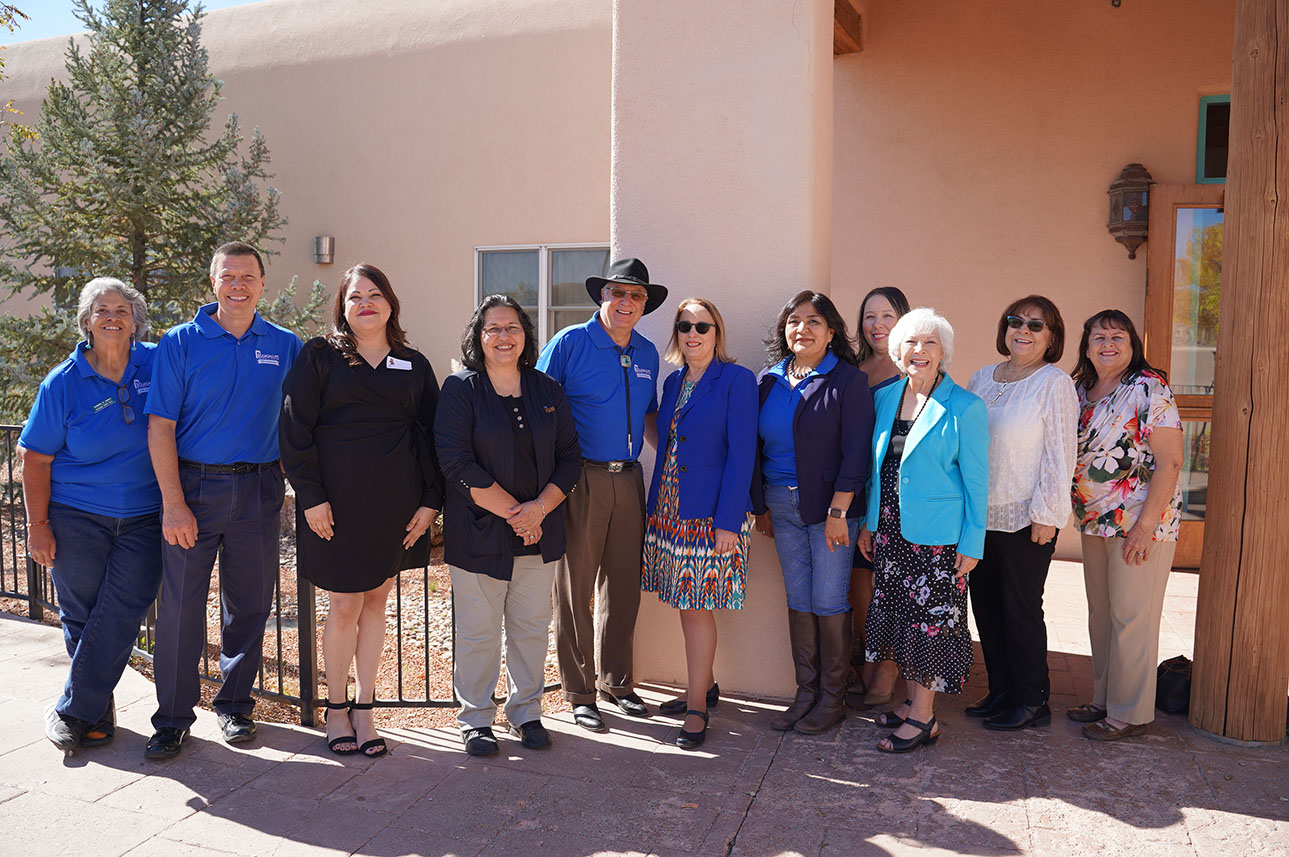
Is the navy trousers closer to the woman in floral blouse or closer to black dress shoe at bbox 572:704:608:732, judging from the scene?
black dress shoe at bbox 572:704:608:732

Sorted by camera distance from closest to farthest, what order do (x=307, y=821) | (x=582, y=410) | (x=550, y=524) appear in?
(x=307, y=821)
(x=550, y=524)
(x=582, y=410)

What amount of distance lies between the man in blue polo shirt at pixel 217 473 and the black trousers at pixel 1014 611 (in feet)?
9.84

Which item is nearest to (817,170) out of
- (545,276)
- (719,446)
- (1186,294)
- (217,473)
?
(719,446)

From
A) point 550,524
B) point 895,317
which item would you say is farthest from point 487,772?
point 895,317

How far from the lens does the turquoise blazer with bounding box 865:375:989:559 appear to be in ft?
11.9

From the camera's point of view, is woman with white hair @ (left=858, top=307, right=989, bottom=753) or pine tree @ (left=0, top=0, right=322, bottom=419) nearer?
woman with white hair @ (left=858, top=307, right=989, bottom=753)

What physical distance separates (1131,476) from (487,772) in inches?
113

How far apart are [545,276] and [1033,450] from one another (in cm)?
555

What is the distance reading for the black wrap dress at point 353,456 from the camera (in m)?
3.47

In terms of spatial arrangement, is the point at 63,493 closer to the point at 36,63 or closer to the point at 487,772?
the point at 487,772

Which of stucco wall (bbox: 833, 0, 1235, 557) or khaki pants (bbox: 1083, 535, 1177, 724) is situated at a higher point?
stucco wall (bbox: 833, 0, 1235, 557)

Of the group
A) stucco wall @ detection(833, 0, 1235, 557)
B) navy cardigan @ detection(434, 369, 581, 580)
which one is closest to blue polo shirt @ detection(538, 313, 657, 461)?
navy cardigan @ detection(434, 369, 581, 580)

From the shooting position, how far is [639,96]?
176 inches

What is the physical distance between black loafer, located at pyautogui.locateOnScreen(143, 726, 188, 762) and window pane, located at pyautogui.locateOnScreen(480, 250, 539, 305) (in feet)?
17.9
